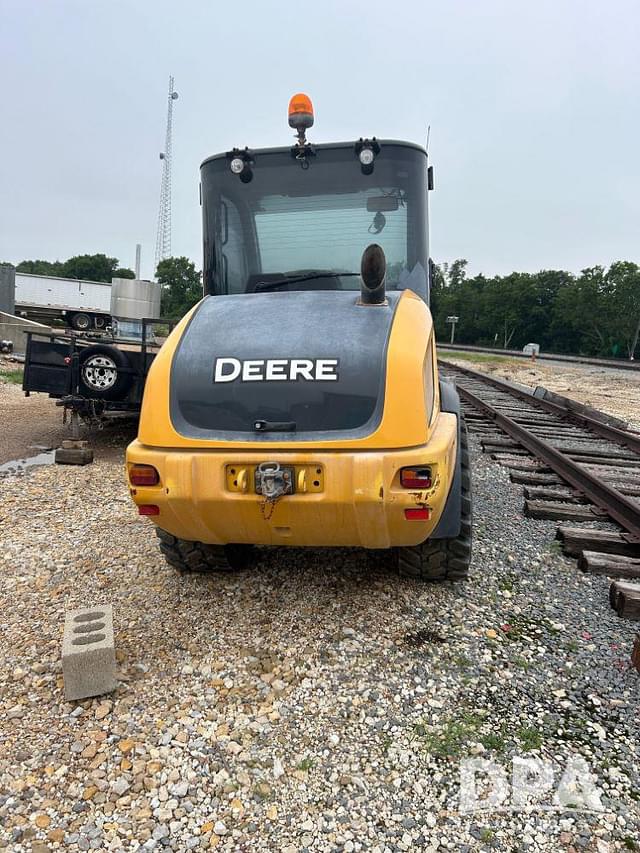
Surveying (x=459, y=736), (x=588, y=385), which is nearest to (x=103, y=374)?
(x=459, y=736)

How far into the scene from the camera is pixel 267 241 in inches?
146

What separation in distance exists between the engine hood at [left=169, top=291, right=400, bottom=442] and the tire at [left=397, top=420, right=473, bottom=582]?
111 centimetres

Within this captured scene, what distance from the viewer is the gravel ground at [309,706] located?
6.46ft

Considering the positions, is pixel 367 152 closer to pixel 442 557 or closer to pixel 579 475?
pixel 442 557

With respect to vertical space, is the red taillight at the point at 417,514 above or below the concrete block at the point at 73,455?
above

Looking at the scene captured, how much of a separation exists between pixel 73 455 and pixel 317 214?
13.7 ft

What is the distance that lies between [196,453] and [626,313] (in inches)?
Answer: 1994

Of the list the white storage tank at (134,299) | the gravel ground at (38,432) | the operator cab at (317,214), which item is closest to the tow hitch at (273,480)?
the operator cab at (317,214)

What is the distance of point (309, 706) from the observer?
253cm

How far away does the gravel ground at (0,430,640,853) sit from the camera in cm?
197

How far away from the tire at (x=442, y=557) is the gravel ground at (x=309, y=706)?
10cm

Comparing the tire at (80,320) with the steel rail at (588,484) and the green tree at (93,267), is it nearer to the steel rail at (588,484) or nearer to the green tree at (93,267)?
the steel rail at (588,484)

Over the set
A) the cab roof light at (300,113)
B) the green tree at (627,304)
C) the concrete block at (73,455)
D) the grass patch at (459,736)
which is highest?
the green tree at (627,304)

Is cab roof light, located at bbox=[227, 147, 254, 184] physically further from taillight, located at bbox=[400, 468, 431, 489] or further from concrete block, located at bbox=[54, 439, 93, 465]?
concrete block, located at bbox=[54, 439, 93, 465]
